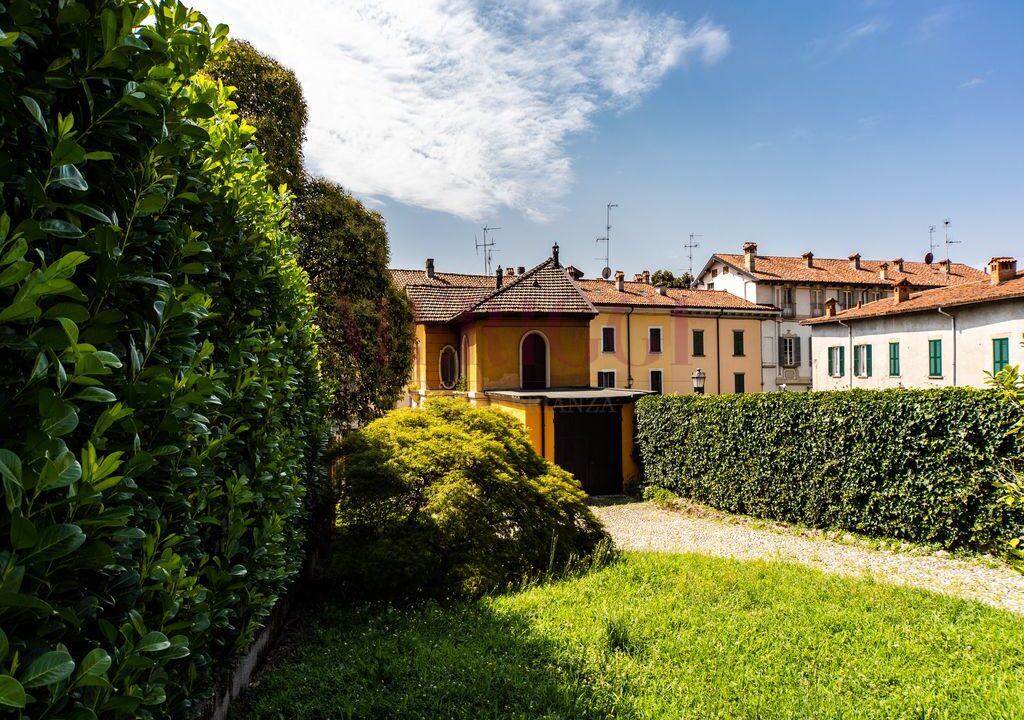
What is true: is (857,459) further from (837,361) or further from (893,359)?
(837,361)

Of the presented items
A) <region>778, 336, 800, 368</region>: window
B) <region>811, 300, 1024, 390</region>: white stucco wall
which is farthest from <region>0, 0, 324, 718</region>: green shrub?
<region>778, 336, 800, 368</region>: window

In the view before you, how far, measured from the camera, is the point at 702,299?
34.3 meters

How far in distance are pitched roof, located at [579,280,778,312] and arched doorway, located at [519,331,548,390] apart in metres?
11.6

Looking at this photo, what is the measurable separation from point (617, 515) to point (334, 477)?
8375 mm

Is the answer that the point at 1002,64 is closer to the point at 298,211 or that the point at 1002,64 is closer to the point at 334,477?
the point at 334,477

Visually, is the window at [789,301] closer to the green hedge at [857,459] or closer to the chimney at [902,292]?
the chimney at [902,292]

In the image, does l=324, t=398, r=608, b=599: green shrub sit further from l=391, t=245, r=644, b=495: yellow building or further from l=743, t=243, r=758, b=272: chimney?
l=743, t=243, r=758, b=272: chimney

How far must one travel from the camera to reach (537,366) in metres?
20.5

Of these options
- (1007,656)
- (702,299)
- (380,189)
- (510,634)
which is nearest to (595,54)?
(380,189)

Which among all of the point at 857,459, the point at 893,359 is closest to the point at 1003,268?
the point at 893,359

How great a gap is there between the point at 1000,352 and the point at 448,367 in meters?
22.8

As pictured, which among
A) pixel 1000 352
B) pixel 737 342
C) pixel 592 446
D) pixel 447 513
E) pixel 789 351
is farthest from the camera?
pixel 789 351

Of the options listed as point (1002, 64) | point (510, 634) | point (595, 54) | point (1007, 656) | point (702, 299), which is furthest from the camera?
point (702, 299)

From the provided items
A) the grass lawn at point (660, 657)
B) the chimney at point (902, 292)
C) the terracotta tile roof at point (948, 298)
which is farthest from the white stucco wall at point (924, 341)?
the grass lawn at point (660, 657)
